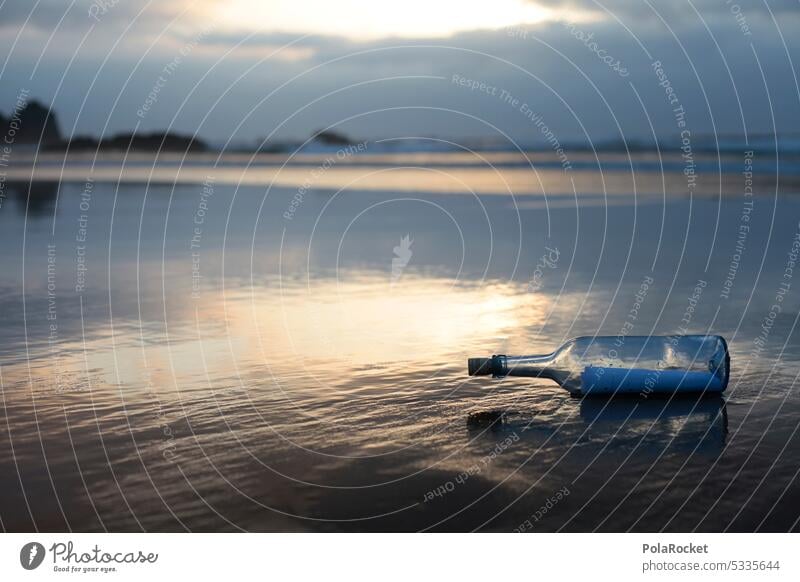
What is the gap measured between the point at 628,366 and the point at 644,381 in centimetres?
17

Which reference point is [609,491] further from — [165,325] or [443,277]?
[443,277]

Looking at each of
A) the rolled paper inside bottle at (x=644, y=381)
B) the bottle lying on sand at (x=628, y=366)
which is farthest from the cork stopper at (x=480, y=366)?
the rolled paper inside bottle at (x=644, y=381)

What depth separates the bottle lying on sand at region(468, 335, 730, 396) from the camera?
18.9 ft

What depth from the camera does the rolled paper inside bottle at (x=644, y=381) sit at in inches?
227

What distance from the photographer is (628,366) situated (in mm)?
5965
